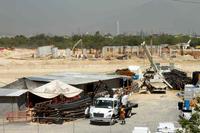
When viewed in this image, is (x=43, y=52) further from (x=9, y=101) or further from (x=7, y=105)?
(x=9, y=101)

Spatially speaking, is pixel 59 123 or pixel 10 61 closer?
pixel 59 123

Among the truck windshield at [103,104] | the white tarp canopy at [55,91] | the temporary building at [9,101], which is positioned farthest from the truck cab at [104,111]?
the temporary building at [9,101]

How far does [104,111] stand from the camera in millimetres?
26516

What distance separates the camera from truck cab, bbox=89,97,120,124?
26439mm

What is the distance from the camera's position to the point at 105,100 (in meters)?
27.6

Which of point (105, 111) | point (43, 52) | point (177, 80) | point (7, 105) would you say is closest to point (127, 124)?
point (105, 111)

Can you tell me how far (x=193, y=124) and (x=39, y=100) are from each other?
2224 centimetres

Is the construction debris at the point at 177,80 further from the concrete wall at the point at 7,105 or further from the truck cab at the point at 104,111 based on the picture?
the concrete wall at the point at 7,105

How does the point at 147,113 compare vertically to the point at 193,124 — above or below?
below

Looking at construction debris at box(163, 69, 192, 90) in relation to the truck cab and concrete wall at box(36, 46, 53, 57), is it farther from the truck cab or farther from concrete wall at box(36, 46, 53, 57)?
concrete wall at box(36, 46, 53, 57)

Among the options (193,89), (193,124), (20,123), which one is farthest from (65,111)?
(193,124)

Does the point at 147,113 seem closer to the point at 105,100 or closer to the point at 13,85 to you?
the point at 105,100

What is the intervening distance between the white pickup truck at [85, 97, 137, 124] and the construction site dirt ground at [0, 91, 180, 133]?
0.40 m

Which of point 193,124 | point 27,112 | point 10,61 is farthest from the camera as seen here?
point 10,61
